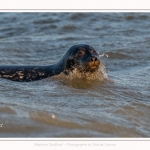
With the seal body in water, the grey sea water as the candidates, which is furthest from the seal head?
the grey sea water

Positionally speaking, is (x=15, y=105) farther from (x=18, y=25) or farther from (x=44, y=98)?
(x=18, y=25)

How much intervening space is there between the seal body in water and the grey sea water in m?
0.21

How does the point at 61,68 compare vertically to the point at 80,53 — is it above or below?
below

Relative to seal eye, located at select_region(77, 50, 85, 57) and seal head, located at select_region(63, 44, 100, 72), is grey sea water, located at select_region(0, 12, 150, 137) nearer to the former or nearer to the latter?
seal head, located at select_region(63, 44, 100, 72)

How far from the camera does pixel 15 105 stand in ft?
17.9

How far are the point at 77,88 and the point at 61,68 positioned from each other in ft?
3.13

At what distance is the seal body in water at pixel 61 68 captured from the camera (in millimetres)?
7188

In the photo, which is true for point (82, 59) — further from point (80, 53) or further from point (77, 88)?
point (77, 88)

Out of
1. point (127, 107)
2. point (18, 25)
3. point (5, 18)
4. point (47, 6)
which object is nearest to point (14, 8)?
point (47, 6)

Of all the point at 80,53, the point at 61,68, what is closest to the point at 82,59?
the point at 80,53

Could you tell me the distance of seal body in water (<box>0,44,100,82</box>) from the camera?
719 cm

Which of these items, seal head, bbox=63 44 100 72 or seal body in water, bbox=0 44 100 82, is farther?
seal body in water, bbox=0 44 100 82

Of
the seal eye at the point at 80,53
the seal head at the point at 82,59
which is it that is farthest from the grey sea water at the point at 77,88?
the seal eye at the point at 80,53

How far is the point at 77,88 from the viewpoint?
6.71 meters
